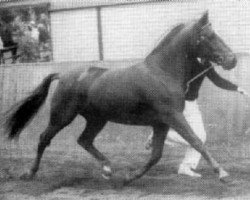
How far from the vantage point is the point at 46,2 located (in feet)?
43.5

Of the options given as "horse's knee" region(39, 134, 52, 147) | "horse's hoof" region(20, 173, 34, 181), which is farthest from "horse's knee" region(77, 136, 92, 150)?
"horse's hoof" region(20, 173, 34, 181)

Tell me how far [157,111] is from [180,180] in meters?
0.84

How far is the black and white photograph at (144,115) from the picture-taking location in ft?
22.4

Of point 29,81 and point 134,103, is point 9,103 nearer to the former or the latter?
point 29,81

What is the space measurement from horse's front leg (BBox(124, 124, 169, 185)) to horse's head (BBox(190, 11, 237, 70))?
97cm

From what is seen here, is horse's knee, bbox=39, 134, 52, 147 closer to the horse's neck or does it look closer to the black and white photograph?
the black and white photograph

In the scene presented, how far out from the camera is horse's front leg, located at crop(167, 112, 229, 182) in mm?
6438

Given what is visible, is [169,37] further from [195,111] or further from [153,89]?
[195,111]

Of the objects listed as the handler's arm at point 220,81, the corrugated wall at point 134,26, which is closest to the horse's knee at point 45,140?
the handler's arm at point 220,81

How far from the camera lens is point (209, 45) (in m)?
6.88

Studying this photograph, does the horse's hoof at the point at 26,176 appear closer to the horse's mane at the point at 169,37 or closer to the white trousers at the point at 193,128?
the white trousers at the point at 193,128

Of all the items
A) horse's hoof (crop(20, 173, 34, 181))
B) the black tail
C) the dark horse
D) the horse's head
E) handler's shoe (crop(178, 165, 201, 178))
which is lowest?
horse's hoof (crop(20, 173, 34, 181))

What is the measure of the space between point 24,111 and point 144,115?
1.93 m

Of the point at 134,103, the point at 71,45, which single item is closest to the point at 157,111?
the point at 134,103
